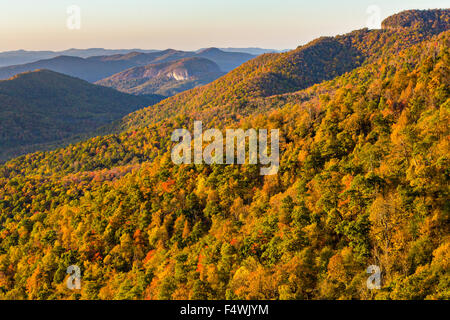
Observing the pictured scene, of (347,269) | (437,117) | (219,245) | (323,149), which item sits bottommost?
(219,245)

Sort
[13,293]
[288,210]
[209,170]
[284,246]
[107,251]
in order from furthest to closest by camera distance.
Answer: [209,170] → [107,251] → [13,293] → [288,210] → [284,246]

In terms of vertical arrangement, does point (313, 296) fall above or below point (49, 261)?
above

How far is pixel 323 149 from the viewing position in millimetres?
78375

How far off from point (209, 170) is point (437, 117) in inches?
2483

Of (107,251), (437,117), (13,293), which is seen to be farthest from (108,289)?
(437,117)

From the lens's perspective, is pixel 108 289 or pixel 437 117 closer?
pixel 437 117

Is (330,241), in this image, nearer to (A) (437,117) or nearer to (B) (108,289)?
(A) (437,117)

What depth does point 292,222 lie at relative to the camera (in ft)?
174

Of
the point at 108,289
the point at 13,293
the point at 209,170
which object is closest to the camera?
the point at 108,289

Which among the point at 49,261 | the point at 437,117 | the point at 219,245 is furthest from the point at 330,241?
the point at 49,261

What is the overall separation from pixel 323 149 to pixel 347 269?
43.5m

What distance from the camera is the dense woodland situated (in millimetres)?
39469

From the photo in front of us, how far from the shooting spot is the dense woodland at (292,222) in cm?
3947

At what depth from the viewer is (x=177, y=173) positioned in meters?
107
